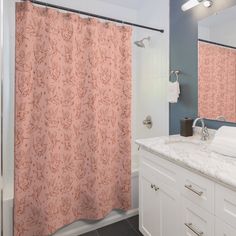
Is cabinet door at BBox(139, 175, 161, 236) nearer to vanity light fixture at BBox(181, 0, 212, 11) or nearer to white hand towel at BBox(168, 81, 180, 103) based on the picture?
white hand towel at BBox(168, 81, 180, 103)

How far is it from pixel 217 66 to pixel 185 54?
35cm

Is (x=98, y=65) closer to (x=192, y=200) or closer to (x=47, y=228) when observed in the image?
(x=192, y=200)

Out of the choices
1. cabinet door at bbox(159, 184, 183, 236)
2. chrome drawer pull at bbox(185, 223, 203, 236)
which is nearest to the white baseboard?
cabinet door at bbox(159, 184, 183, 236)

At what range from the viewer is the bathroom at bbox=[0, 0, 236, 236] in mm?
1334

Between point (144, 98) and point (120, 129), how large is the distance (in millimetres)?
712

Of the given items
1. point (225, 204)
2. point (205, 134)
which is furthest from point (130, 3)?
point (225, 204)

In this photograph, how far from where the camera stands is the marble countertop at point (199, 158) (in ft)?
2.76

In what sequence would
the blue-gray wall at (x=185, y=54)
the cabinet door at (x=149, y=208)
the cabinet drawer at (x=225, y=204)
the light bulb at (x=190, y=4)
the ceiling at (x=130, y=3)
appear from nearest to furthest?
the cabinet drawer at (x=225, y=204) < the cabinet door at (x=149, y=208) < the light bulb at (x=190, y=4) < the blue-gray wall at (x=185, y=54) < the ceiling at (x=130, y=3)

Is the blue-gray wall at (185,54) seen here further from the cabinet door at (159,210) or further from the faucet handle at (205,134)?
the cabinet door at (159,210)

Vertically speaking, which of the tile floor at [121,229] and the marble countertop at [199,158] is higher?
the marble countertop at [199,158]

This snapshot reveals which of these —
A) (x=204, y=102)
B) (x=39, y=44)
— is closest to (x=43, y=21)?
(x=39, y=44)

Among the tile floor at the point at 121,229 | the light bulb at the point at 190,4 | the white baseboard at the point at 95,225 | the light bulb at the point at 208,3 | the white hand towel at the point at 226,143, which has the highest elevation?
the light bulb at the point at 190,4

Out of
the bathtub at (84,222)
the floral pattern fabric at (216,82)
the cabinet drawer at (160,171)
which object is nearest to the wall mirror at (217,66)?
the floral pattern fabric at (216,82)

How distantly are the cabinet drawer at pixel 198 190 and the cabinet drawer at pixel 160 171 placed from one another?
79 mm
